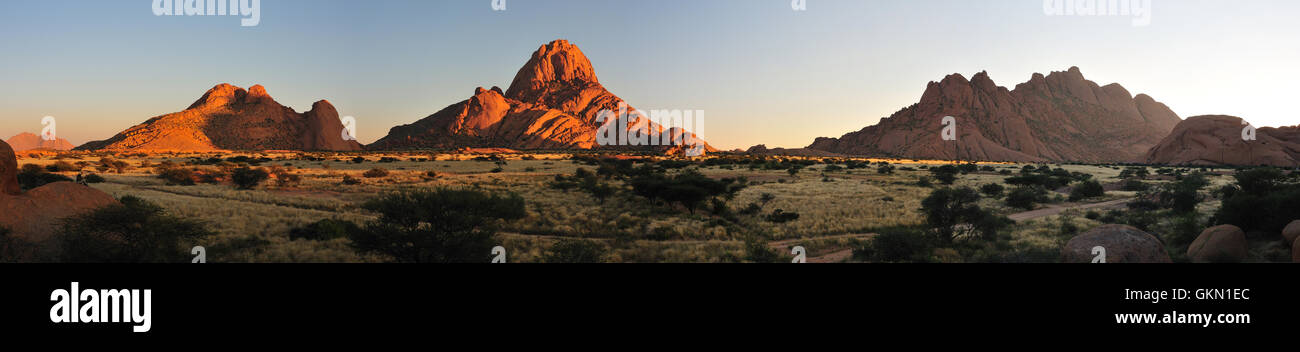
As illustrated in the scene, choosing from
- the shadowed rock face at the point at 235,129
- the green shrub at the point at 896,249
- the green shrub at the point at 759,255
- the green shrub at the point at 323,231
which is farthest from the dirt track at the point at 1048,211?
the shadowed rock face at the point at 235,129

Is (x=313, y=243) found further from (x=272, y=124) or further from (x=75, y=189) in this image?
(x=272, y=124)

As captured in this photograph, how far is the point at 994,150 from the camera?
134375 millimetres

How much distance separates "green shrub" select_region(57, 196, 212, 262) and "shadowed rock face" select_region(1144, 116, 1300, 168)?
132545mm

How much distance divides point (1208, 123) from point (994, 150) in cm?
4220

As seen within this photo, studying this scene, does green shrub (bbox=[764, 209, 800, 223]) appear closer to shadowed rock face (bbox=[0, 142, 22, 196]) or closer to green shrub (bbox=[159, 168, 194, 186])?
shadowed rock face (bbox=[0, 142, 22, 196])

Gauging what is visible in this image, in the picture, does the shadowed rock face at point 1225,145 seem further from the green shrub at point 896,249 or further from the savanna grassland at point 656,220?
the green shrub at point 896,249

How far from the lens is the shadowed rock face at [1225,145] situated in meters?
82.7

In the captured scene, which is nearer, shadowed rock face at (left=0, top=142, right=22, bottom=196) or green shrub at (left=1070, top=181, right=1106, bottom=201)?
shadowed rock face at (left=0, top=142, right=22, bottom=196)

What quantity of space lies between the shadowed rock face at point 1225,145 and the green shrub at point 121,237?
13255cm

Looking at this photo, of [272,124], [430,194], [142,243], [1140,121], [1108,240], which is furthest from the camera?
[1140,121]

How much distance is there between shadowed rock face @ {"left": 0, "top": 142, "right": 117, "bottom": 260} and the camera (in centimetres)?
1086

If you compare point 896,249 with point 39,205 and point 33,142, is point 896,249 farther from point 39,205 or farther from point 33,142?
point 33,142

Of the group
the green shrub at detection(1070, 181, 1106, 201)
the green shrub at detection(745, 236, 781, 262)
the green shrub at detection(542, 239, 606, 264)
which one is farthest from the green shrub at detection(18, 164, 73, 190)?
the green shrub at detection(1070, 181, 1106, 201)
